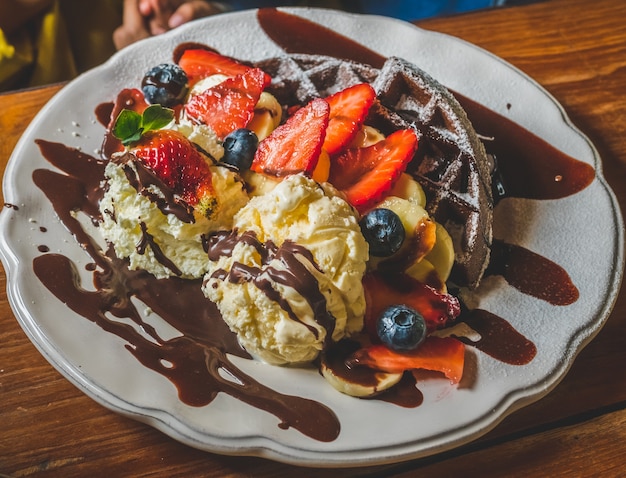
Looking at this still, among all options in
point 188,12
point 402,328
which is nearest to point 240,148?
point 402,328

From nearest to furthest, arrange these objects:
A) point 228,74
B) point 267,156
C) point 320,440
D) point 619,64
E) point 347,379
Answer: point 320,440
point 347,379
point 267,156
point 228,74
point 619,64

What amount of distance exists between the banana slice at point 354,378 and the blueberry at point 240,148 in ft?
1.81

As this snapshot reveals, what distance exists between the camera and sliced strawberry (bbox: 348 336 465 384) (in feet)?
4.86

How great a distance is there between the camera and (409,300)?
156 centimetres

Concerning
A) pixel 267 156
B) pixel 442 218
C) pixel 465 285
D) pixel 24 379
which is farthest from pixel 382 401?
pixel 24 379

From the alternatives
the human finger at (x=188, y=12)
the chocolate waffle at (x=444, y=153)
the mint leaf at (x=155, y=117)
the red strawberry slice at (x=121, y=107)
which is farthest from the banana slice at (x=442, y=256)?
the human finger at (x=188, y=12)

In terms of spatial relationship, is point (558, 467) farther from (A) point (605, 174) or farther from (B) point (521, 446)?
(A) point (605, 174)

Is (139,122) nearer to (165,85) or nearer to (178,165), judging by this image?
(178,165)

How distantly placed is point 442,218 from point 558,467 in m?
0.69

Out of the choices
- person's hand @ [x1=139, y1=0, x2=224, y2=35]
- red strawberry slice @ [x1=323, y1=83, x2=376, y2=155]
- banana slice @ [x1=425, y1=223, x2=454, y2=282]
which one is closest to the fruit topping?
red strawberry slice @ [x1=323, y1=83, x2=376, y2=155]

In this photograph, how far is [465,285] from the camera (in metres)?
1.70

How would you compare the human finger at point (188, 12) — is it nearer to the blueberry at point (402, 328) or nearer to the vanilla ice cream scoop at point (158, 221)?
the vanilla ice cream scoop at point (158, 221)

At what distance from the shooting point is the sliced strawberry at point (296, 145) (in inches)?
63.9

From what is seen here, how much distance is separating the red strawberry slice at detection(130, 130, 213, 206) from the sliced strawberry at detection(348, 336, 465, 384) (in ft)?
1.85
